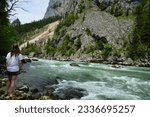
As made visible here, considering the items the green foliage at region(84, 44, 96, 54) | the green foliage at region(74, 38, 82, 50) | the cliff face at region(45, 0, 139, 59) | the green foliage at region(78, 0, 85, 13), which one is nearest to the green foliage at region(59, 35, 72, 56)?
the cliff face at region(45, 0, 139, 59)

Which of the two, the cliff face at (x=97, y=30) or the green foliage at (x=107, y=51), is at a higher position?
the cliff face at (x=97, y=30)

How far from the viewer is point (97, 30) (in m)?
132

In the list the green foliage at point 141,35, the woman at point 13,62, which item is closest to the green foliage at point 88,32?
the green foliage at point 141,35

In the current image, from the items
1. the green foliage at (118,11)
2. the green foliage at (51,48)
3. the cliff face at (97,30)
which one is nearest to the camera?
the cliff face at (97,30)

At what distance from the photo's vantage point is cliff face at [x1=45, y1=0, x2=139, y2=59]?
122m

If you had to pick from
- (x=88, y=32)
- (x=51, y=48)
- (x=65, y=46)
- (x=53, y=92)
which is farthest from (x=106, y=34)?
(x=53, y=92)

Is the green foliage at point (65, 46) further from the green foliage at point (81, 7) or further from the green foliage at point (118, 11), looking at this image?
the green foliage at point (118, 11)

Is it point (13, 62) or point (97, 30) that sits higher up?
point (97, 30)

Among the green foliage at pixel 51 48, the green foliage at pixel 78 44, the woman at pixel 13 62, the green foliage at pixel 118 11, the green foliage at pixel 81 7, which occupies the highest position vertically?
the green foliage at pixel 81 7

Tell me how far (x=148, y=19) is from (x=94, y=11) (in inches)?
1117

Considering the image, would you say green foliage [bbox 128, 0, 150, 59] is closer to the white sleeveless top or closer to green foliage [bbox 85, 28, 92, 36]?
green foliage [bbox 85, 28, 92, 36]

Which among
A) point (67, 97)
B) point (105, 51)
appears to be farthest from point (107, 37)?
point (67, 97)

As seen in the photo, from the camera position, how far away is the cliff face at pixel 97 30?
12200cm

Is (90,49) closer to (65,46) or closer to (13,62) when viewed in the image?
(65,46)
